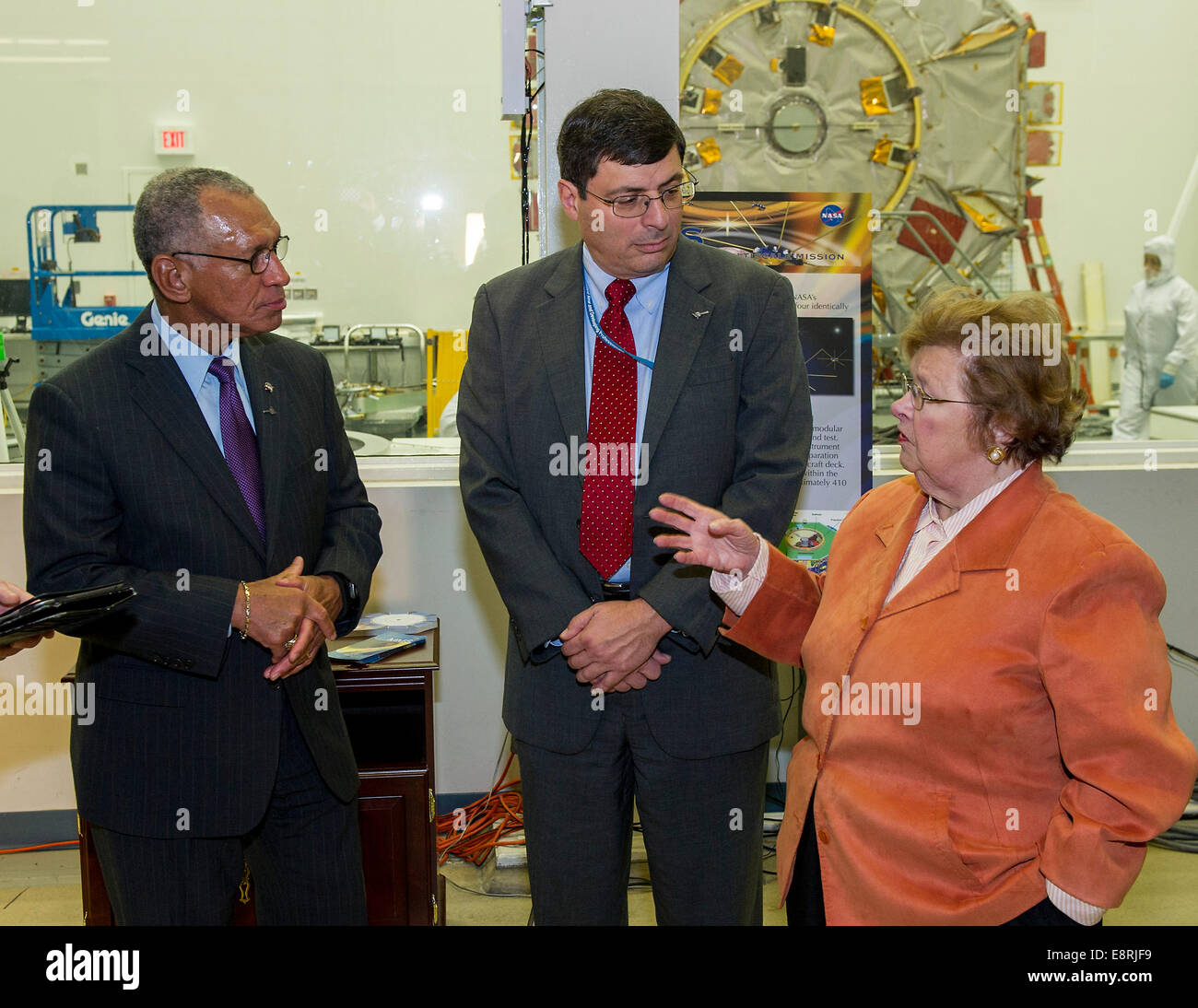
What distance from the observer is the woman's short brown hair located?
1.60 meters

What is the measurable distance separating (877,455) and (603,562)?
2.65 m

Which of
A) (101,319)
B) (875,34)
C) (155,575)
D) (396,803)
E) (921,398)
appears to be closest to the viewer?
(921,398)

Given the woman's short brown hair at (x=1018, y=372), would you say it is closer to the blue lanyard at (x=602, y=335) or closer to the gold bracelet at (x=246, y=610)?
the blue lanyard at (x=602, y=335)

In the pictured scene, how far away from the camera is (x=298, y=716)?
1972 millimetres

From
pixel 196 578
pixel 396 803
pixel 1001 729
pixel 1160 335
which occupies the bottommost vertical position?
pixel 396 803

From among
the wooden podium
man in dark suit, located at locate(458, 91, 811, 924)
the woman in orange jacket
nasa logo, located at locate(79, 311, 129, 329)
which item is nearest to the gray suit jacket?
man in dark suit, located at locate(458, 91, 811, 924)

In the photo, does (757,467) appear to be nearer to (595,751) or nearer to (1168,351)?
(595,751)

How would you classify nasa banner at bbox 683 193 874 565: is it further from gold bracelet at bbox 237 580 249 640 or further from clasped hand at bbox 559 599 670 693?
gold bracelet at bbox 237 580 249 640

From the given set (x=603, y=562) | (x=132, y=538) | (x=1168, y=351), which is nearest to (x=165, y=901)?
(x=132, y=538)

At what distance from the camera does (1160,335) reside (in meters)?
5.93

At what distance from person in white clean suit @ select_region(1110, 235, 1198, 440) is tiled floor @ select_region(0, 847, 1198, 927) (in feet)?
9.18

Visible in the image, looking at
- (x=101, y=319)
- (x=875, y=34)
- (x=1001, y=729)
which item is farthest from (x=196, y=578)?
(x=875, y=34)

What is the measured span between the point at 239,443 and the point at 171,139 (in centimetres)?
327

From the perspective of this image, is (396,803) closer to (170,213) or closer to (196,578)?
(196,578)
